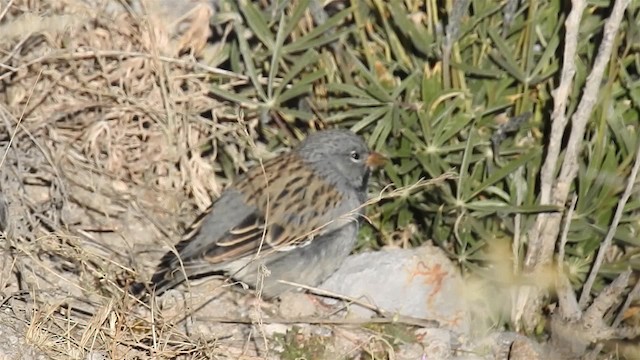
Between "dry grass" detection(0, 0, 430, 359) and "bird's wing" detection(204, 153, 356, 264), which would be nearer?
"bird's wing" detection(204, 153, 356, 264)

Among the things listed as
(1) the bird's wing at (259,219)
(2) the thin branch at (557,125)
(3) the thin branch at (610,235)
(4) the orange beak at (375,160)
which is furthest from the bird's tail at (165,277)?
(3) the thin branch at (610,235)

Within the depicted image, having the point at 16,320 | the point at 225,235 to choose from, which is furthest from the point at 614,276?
the point at 16,320

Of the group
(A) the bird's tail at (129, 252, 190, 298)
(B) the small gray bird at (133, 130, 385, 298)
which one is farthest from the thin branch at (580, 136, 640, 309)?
(A) the bird's tail at (129, 252, 190, 298)

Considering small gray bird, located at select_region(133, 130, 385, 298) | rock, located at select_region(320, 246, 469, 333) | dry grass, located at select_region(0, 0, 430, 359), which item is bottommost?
rock, located at select_region(320, 246, 469, 333)

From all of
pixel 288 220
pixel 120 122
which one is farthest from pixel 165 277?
pixel 120 122

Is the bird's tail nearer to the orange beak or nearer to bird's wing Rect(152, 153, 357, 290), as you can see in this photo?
bird's wing Rect(152, 153, 357, 290)

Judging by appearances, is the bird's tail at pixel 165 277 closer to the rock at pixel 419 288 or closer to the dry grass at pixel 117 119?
the dry grass at pixel 117 119

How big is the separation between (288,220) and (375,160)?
0.50m

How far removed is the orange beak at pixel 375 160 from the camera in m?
5.55

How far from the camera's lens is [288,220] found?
18.7 ft

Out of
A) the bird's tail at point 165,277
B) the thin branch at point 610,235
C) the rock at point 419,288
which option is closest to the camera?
the thin branch at point 610,235

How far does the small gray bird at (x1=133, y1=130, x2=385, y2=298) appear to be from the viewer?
553 cm

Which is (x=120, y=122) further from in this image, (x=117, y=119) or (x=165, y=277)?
(x=165, y=277)

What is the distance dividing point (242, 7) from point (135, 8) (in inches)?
28.1
